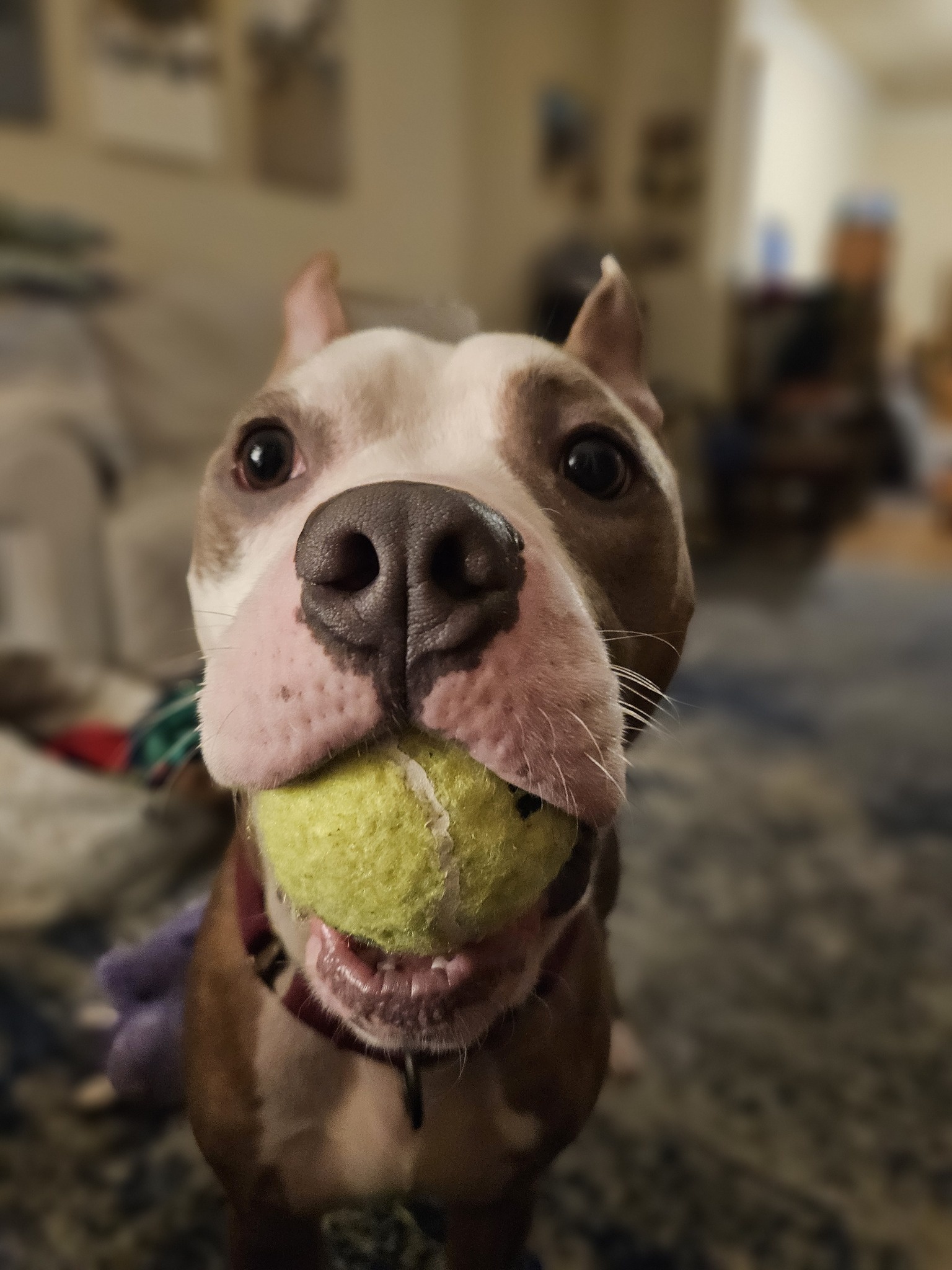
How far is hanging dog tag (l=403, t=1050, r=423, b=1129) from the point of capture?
16.7 inches

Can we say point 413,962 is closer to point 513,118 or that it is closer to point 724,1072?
point 724,1072

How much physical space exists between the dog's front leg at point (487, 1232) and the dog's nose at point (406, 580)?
0.90 ft

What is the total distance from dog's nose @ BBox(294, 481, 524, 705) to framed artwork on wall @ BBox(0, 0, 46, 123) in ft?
8.42

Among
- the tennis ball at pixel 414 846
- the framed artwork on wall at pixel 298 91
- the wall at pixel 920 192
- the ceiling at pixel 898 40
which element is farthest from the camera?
the wall at pixel 920 192

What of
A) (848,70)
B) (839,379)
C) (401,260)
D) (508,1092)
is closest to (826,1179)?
(508,1092)

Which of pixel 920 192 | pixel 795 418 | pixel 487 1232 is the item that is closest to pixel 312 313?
pixel 487 1232

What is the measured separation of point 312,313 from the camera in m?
0.51

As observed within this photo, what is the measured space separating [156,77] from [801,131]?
4.67m

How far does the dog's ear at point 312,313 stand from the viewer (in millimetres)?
503

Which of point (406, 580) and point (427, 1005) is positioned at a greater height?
point (406, 580)

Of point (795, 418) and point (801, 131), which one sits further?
point (801, 131)

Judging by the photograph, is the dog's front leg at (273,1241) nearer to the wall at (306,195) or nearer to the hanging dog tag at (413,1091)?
the hanging dog tag at (413,1091)

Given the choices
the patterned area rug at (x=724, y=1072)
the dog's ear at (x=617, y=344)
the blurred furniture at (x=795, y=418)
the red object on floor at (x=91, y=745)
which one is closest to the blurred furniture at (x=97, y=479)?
the red object on floor at (x=91, y=745)

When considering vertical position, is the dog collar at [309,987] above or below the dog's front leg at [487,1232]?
above
